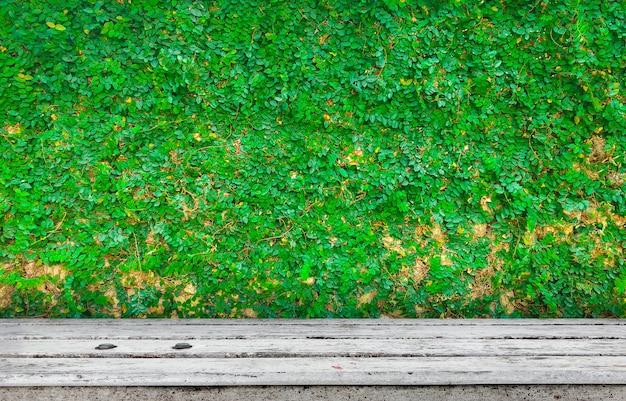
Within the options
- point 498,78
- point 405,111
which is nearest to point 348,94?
point 405,111

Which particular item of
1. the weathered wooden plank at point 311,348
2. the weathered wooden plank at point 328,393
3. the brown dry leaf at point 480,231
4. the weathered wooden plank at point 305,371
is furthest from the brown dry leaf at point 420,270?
the weathered wooden plank at point 328,393

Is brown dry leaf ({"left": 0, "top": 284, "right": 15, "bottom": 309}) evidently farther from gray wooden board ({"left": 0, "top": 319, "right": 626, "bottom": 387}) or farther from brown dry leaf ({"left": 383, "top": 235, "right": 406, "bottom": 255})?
brown dry leaf ({"left": 383, "top": 235, "right": 406, "bottom": 255})

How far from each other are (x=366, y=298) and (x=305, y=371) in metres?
1.16

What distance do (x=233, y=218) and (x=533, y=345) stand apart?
4.93 ft

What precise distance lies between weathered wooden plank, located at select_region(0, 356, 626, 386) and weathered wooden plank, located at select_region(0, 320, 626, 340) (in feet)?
1.18

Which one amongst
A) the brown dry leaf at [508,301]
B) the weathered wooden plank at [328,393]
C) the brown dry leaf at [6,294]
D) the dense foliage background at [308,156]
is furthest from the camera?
the brown dry leaf at [508,301]

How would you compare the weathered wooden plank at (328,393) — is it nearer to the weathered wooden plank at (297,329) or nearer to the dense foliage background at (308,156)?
the weathered wooden plank at (297,329)

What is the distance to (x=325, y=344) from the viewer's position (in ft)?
7.17

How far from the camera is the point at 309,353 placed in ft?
6.73

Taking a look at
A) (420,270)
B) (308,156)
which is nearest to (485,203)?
(420,270)

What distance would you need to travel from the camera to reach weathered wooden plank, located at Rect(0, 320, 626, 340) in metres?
2.33

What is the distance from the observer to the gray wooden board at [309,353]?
5.93 feet

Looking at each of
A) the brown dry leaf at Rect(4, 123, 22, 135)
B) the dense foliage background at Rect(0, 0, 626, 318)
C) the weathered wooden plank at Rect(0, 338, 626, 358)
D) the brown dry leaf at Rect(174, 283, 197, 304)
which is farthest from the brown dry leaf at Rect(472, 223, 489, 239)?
the brown dry leaf at Rect(4, 123, 22, 135)

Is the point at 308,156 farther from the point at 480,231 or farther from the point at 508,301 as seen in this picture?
the point at 508,301
